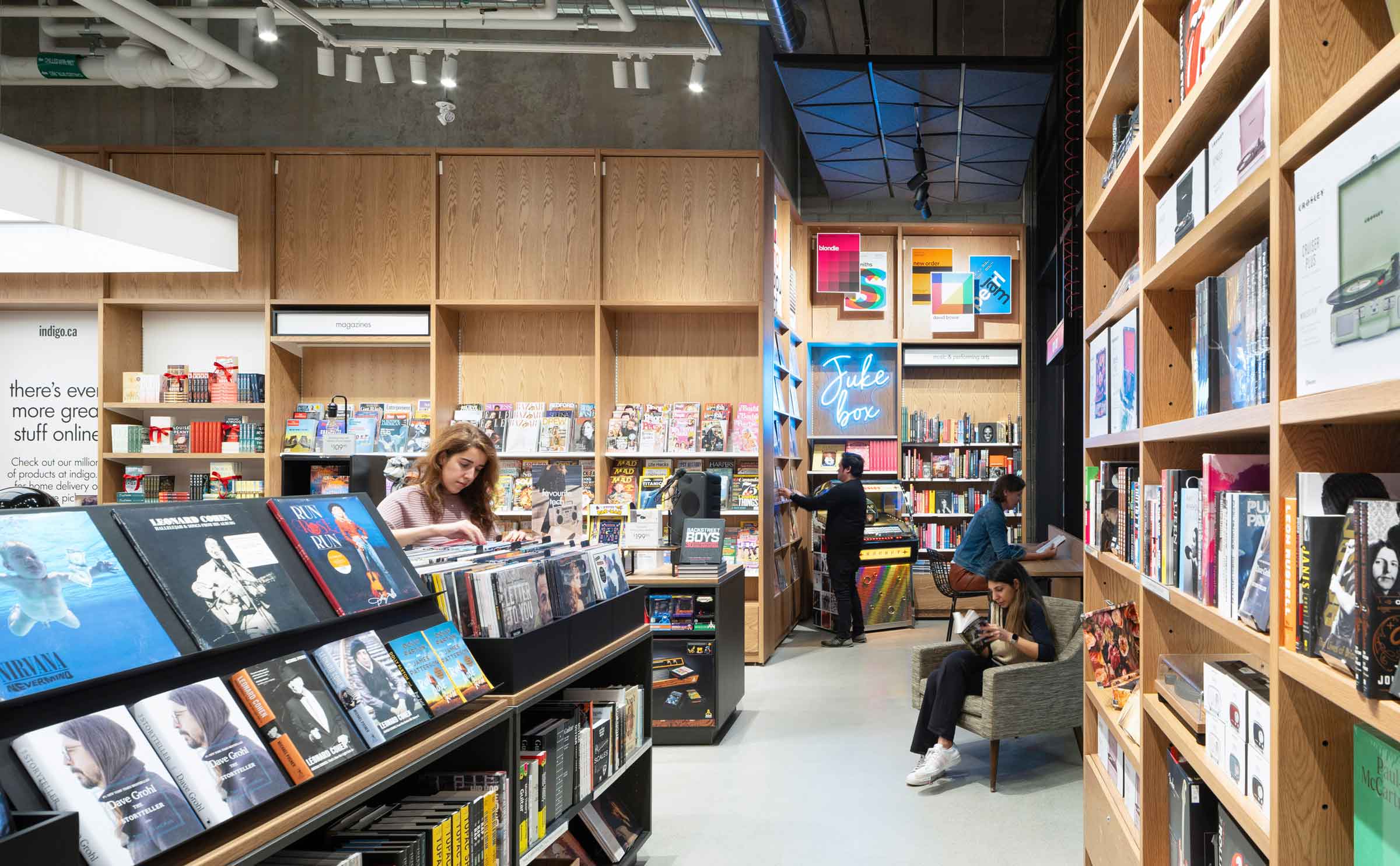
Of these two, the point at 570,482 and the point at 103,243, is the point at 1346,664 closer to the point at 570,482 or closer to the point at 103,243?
the point at 103,243

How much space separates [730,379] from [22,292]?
16.6 feet

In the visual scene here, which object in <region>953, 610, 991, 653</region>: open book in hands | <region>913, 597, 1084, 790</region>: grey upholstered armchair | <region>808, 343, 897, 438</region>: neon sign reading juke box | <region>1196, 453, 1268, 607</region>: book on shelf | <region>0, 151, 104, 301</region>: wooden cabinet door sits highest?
<region>0, 151, 104, 301</region>: wooden cabinet door

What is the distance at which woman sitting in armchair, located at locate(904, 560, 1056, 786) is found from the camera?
4.94 m

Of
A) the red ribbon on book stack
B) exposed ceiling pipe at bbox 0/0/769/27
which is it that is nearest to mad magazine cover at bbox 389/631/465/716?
exposed ceiling pipe at bbox 0/0/769/27

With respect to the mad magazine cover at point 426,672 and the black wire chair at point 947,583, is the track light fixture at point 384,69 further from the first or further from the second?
the mad magazine cover at point 426,672

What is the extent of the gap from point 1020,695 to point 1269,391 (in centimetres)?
362

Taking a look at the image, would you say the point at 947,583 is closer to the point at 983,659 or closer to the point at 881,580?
the point at 881,580

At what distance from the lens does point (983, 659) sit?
512cm

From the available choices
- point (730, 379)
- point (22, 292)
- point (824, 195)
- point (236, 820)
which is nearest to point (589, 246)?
point (730, 379)

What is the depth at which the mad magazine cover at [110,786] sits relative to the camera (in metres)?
1.32

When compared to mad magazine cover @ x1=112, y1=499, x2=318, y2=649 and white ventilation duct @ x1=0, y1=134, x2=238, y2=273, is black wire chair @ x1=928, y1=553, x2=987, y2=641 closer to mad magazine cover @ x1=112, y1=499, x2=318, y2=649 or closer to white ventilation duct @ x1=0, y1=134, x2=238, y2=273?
white ventilation duct @ x1=0, y1=134, x2=238, y2=273

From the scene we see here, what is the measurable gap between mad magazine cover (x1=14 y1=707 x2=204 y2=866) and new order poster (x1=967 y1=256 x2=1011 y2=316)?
32.8 feet

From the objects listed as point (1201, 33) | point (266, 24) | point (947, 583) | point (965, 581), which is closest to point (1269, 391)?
point (1201, 33)

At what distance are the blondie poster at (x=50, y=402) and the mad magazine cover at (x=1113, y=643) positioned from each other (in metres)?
6.92
